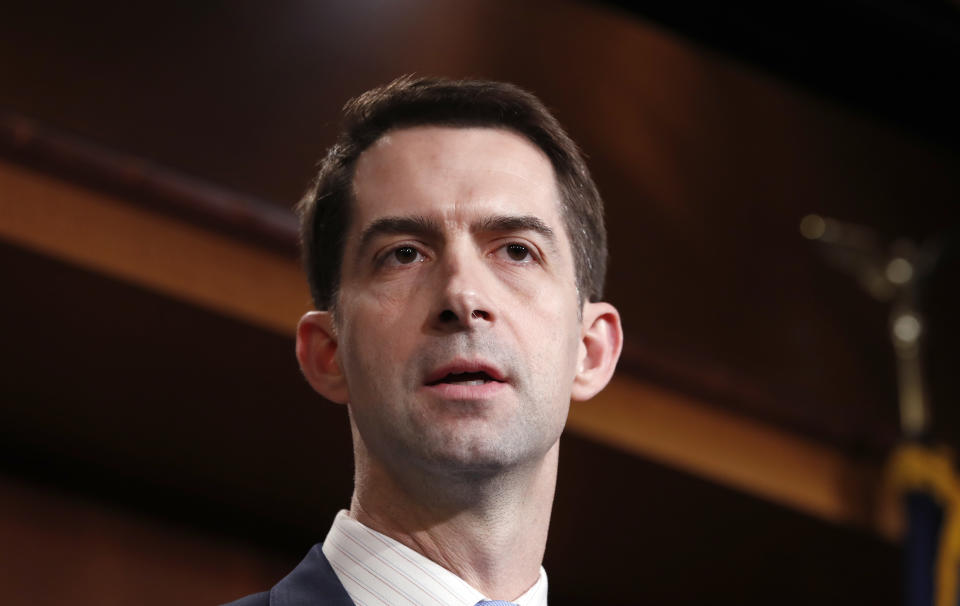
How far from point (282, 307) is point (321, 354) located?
141cm

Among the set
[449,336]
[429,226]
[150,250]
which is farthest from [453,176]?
[150,250]

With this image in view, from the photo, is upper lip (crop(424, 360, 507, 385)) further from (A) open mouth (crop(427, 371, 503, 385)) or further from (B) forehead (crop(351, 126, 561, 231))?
(B) forehead (crop(351, 126, 561, 231))

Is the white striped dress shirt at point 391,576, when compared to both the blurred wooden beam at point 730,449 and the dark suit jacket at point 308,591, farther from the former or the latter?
the blurred wooden beam at point 730,449

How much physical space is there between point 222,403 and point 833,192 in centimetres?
168

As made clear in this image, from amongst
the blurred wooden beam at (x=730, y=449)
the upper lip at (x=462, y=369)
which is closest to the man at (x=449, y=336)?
the upper lip at (x=462, y=369)

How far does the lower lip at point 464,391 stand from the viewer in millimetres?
1098

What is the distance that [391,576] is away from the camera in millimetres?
1113

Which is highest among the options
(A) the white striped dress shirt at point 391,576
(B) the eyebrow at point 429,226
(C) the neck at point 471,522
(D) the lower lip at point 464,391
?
(B) the eyebrow at point 429,226

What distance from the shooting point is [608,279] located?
10.4ft

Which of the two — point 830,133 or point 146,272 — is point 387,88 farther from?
point 830,133

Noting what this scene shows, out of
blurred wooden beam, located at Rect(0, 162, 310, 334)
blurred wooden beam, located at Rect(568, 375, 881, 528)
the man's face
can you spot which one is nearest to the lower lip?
the man's face

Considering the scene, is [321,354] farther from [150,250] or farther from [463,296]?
[150,250]

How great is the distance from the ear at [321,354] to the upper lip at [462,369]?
16 cm

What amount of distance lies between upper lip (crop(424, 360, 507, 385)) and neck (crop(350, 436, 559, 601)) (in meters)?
0.08
